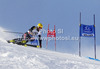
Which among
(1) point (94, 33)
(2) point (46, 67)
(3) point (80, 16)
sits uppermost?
(3) point (80, 16)

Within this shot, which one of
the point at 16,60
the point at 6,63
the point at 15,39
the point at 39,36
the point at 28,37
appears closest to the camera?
the point at 6,63

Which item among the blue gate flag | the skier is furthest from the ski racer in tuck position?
the blue gate flag

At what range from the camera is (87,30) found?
11992 millimetres

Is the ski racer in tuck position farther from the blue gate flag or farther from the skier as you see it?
the blue gate flag

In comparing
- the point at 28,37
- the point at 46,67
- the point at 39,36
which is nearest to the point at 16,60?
the point at 46,67

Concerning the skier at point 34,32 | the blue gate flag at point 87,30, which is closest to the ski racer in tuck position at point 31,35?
the skier at point 34,32

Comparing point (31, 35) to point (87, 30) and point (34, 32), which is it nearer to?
point (34, 32)

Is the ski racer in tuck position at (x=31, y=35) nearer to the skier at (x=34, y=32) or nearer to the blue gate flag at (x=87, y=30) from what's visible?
the skier at (x=34, y=32)

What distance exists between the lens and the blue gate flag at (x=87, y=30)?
38.7ft

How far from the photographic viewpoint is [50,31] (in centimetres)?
1290

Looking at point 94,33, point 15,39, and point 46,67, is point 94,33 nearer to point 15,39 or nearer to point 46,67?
point 15,39

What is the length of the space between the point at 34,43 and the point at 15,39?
2.08m

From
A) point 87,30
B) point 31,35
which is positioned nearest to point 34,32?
point 31,35

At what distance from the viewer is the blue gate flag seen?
1179 cm
